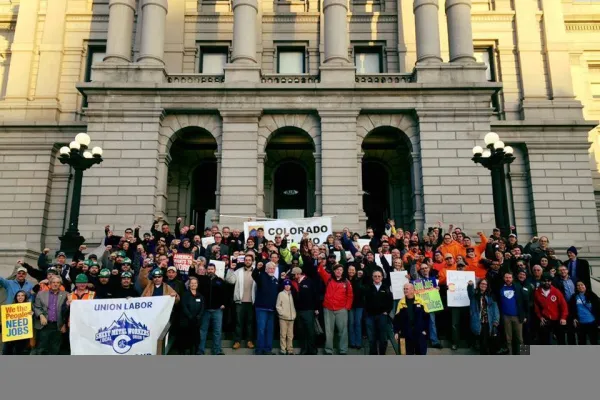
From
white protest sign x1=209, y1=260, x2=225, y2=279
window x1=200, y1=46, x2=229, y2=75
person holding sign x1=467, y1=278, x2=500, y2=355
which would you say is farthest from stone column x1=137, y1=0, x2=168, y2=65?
person holding sign x1=467, y1=278, x2=500, y2=355

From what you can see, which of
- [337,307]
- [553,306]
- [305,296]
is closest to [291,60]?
[305,296]

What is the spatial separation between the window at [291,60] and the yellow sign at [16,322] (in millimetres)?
20569

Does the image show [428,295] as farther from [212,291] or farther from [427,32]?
[427,32]

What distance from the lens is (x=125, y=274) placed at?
1166 cm

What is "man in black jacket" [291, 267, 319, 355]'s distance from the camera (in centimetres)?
1189

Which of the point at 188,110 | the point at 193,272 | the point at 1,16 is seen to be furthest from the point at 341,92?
the point at 1,16

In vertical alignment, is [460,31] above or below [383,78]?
above

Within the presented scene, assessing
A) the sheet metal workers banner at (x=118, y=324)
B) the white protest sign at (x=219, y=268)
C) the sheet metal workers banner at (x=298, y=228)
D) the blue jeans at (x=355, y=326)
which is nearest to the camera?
the sheet metal workers banner at (x=118, y=324)

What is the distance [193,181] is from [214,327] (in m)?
17.7

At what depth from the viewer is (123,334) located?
37.1 feet

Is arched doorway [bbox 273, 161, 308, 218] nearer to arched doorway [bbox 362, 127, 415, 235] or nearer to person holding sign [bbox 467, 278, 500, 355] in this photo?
arched doorway [bbox 362, 127, 415, 235]

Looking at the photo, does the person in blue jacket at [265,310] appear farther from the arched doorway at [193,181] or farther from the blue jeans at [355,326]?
the arched doorway at [193,181]

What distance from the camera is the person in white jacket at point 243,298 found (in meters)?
12.4

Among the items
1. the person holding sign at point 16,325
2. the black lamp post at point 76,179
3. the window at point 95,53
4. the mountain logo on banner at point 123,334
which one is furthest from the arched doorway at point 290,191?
the person holding sign at point 16,325
